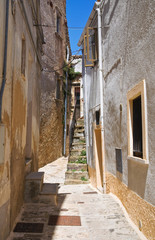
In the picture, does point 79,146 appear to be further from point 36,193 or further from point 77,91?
point 77,91

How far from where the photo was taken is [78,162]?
442 inches

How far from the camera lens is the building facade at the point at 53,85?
13.3 metres

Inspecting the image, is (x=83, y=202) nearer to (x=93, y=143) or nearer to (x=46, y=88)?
(x=93, y=143)

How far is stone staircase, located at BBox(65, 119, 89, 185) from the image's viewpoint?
9.89 meters

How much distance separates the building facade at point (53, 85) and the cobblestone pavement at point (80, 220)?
7.46m

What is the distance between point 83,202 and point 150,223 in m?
2.41

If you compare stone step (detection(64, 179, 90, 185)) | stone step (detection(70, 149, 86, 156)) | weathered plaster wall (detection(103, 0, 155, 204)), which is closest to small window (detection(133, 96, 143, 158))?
weathered plaster wall (detection(103, 0, 155, 204))

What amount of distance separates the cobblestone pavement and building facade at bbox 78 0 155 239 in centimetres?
25

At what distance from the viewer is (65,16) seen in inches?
690

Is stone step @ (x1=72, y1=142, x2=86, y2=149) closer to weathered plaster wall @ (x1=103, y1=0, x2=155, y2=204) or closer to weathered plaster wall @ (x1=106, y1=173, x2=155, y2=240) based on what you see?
weathered plaster wall @ (x1=103, y1=0, x2=155, y2=204)

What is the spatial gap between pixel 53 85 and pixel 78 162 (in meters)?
5.41

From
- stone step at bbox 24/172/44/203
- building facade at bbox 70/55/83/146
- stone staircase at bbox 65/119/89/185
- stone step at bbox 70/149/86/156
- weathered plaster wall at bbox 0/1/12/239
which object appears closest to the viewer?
weathered plaster wall at bbox 0/1/12/239

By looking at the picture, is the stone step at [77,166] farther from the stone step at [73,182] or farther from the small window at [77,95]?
the small window at [77,95]

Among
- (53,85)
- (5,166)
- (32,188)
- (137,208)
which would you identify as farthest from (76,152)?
(5,166)
